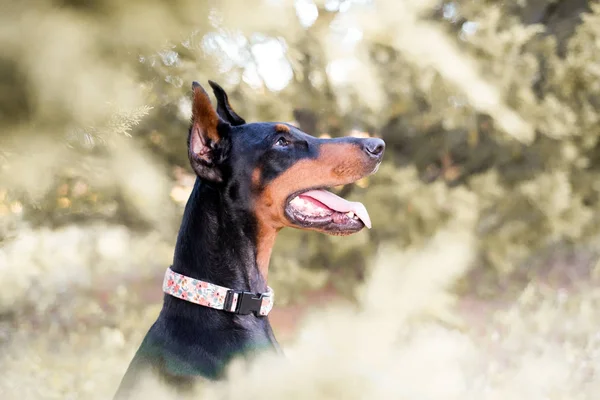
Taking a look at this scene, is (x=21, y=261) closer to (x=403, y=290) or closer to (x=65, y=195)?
(x=65, y=195)

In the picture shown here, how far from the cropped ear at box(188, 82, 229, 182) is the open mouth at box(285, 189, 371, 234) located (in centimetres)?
29

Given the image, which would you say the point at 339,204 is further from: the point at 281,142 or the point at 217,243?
the point at 217,243

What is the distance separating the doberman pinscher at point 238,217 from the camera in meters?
1.85

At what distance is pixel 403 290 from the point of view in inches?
36.4

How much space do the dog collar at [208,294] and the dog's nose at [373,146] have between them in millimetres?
658

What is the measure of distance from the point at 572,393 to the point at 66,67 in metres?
1.01

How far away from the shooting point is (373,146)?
2.15 metres

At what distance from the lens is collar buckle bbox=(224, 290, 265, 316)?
6.25 feet

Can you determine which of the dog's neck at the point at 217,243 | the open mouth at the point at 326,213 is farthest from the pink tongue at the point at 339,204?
the dog's neck at the point at 217,243

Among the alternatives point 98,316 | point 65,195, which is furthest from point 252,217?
point 98,316

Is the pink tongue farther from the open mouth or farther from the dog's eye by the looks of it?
the dog's eye

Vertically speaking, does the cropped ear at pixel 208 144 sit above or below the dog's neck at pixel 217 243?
above

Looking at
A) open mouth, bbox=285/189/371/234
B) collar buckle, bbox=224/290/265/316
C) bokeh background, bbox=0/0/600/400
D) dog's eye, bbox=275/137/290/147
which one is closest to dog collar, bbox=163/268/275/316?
collar buckle, bbox=224/290/265/316

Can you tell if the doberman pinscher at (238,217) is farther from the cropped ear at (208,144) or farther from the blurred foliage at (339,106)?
the blurred foliage at (339,106)
